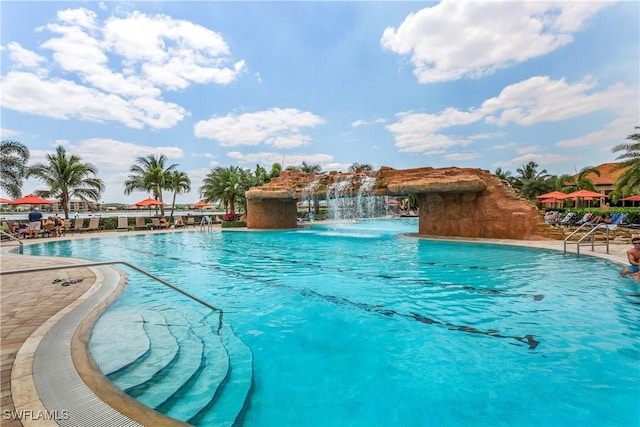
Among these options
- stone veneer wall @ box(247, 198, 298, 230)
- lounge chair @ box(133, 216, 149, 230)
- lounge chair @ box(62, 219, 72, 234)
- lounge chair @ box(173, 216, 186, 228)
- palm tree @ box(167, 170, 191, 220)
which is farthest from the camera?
palm tree @ box(167, 170, 191, 220)

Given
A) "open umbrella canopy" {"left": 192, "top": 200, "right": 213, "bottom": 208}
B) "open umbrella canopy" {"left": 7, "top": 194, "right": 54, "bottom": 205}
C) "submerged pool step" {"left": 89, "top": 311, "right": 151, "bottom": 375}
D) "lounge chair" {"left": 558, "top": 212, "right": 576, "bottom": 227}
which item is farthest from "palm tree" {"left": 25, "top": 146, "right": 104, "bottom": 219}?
"lounge chair" {"left": 558, "top": 212, "right": 576, "bottom": 227}

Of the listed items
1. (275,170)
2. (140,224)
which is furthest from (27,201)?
(275,170)

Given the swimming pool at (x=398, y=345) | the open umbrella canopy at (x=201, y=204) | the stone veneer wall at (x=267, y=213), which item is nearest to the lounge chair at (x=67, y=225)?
the stone veneer wall at (x=267, y=213)

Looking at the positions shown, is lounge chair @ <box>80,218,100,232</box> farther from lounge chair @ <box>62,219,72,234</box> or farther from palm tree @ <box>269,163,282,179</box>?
palm tree @ <box>269,163,282,179</box>

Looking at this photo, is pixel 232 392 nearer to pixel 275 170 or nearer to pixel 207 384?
pixel 207 384

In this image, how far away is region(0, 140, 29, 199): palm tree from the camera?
1977cm

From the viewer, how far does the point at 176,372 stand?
12.6ft

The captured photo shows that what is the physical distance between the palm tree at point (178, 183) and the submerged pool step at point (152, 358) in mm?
31393

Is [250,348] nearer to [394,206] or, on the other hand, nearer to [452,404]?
[452,404]

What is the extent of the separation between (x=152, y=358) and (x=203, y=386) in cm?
89

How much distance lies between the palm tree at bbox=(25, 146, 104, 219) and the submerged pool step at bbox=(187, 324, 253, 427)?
1156 inches

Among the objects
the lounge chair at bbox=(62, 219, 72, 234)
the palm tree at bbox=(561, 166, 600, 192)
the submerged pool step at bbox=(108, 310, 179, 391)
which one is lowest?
the submerged pool step at bbox=(108, 310, 179, 391)

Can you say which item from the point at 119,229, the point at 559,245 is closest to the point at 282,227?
the point at 119,229

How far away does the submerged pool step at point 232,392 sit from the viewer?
3.15m
